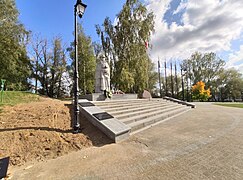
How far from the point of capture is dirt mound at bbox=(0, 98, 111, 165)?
150 inches

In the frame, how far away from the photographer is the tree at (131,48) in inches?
831

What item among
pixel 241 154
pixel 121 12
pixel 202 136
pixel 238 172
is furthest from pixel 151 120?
pixel 121 12

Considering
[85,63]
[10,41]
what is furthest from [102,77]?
[85,63]

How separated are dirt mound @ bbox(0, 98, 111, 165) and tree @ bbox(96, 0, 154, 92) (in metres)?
14.9

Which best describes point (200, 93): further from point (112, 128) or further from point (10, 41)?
point (10, 41)

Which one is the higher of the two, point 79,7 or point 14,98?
point 79,7

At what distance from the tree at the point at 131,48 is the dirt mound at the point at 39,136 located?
14.9 metres

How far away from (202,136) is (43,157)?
16.5ft

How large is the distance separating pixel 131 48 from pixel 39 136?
1903cm

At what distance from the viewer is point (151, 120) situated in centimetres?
733

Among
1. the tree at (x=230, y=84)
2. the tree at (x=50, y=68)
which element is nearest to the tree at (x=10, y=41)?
the tree at (x=50, y=68)

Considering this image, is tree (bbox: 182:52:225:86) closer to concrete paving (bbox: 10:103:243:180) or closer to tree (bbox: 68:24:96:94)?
tree (bbox: 68:24:96:94)

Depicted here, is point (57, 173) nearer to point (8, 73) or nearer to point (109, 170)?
point (109, 170)

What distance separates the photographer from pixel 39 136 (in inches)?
176
